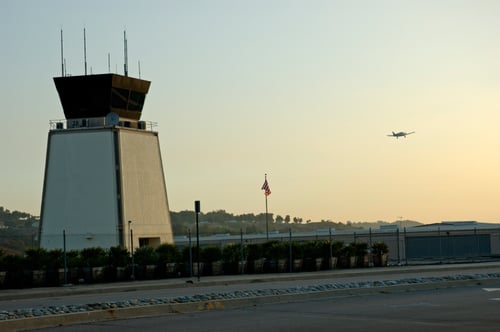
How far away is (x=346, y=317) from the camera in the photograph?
762 inches

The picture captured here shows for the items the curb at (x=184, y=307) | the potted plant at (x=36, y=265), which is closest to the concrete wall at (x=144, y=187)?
the potted plant at (x=36, y=265)

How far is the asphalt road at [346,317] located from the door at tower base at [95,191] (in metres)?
39.9

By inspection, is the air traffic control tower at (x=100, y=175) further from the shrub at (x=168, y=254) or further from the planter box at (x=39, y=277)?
the planter box at (x=39, y=277)

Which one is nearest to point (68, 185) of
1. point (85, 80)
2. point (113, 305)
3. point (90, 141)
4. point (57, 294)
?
point (90, 141)

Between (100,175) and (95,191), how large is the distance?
1.21 m

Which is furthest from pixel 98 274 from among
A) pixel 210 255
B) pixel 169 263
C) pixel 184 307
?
pixel 184 307

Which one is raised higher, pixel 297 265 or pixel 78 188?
pixel 78 188

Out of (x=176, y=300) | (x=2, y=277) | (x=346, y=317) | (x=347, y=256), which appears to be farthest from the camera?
(x=347, y=256)

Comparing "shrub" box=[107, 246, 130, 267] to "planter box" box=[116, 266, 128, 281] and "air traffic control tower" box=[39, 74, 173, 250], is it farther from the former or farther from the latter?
"air traffic control tower" box=[39, 74, 173, 250]

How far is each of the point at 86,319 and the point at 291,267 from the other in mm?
26225

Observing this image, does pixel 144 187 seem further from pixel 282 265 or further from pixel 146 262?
pixel 146 262

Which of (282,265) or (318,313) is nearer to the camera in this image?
(318,313)

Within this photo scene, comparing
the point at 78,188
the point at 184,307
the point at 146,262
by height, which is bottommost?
the point at 184,307

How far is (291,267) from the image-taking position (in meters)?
45.3
